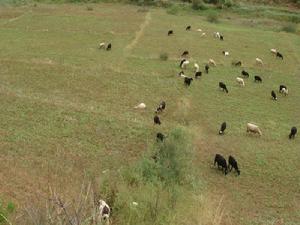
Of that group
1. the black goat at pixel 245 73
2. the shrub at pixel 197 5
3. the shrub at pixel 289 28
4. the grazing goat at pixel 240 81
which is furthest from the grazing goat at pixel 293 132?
the shrub at pixel 197 5

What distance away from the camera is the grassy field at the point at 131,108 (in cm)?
1609

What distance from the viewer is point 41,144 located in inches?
704

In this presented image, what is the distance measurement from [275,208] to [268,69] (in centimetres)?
1644

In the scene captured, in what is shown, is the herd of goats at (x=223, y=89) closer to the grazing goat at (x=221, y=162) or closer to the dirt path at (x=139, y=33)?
the grazing goat at (x=221, y=162)

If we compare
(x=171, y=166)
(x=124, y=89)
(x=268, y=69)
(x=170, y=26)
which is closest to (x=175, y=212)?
(x=171, y=166)

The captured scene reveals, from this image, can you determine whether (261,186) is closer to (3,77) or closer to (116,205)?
(116,205)

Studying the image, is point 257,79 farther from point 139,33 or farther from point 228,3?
point 228,3

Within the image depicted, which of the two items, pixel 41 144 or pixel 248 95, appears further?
pixel 248 95

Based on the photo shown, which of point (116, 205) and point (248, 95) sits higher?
point (116, 205)

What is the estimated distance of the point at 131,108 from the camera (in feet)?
73.7

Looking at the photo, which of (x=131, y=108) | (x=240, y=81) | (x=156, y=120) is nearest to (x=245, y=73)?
(x=240, y=81)

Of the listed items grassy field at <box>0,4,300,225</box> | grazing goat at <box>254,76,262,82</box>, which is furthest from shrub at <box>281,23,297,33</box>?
grazing goat at <box>254,76,262,82</box>

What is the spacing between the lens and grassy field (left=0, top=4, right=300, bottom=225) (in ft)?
52.8

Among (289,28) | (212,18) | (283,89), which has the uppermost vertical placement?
(283,89)
